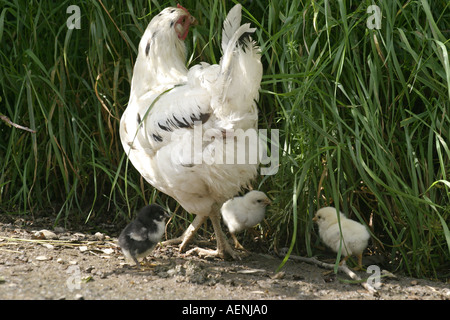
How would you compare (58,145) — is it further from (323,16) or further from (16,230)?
(323,16)

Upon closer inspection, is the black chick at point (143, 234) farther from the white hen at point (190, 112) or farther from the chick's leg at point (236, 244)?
the chick's leg at point (236, 244)

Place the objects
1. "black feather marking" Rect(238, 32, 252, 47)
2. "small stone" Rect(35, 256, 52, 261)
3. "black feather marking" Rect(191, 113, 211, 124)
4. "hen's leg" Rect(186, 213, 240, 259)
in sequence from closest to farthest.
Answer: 1. "black feather marking" Rect(238, 32, 252, 47)
2. "black feather marking" Rect(191, 113, 211, 124)
3. "small stone" Rect(35, 256, 52, 261)
4. "hen's leg" Rect(186, 213, 240, 259)

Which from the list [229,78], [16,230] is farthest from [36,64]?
[229,78]

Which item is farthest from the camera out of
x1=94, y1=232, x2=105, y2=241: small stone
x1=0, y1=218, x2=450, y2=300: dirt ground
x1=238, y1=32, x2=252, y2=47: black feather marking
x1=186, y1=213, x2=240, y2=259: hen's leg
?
x1=94, y1=232, x2=105, y2=241: small stone

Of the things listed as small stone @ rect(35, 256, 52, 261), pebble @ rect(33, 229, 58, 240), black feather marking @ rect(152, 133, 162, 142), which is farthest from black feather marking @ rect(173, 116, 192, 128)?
pebble @ rect(33, 229, 58, 240)

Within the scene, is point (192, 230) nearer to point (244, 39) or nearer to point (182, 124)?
point (182, 124)

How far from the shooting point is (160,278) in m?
3.52

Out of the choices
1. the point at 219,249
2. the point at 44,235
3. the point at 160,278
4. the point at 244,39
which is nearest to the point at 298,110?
the point at 244,39

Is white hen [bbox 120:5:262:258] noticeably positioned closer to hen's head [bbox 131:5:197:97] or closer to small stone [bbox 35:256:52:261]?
hen's head [bbox 131:5:197:97]

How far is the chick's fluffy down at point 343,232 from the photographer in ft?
12.0

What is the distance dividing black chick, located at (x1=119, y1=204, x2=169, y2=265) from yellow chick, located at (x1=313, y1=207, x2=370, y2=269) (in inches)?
39.0

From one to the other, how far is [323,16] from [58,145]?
6.72 feet

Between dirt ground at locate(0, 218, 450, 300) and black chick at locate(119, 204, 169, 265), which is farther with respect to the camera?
black chick at locate(119, 204, 169, 265)

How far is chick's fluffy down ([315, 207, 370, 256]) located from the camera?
12.0 ft
